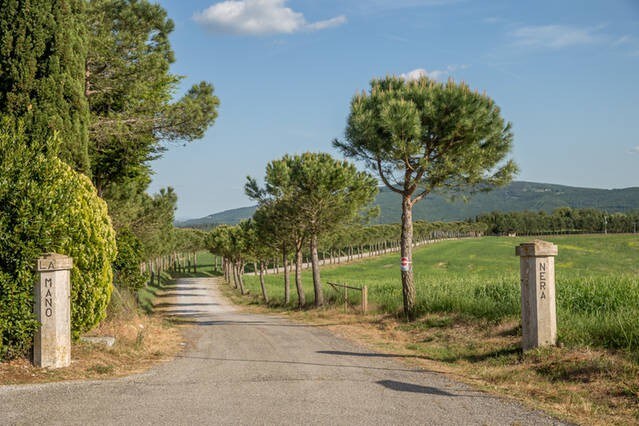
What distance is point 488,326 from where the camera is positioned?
13.4 meters

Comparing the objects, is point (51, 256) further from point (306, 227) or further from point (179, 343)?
point (306, 227)

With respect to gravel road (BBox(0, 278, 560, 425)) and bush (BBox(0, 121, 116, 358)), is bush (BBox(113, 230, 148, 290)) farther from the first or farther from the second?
gravel road (BBox(0, 278, 560, 425))

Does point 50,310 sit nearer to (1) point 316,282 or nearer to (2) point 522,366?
(2) point 522,366

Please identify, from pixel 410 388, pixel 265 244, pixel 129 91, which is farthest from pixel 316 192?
pixel 410 388

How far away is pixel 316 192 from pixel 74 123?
15.2 metres

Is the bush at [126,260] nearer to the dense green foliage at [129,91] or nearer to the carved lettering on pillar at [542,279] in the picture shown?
the dense green foliage at [129,91]

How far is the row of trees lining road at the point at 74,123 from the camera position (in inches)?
351

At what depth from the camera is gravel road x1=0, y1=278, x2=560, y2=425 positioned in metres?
6.52

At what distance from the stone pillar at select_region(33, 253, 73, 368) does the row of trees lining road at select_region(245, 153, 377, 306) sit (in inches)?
696

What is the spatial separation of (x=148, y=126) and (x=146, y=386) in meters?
10.3

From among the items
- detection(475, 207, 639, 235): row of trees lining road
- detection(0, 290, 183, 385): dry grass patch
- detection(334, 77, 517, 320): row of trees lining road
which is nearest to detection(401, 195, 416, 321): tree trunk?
detection(334, 77, 517, 320): row of trees lining road

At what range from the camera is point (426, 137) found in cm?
1748

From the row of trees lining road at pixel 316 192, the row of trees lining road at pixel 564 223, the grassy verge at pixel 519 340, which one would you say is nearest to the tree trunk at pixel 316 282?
the row of trees lining road at pixel 316 192

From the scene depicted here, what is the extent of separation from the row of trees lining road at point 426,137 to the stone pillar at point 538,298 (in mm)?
6860
